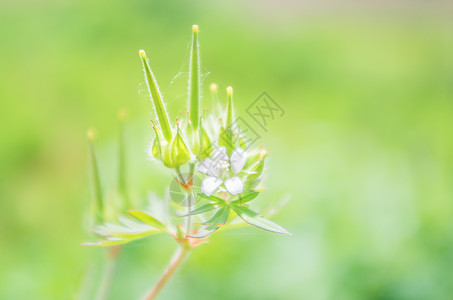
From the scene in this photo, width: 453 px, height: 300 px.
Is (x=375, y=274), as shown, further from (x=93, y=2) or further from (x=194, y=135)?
(x=93, y=2)

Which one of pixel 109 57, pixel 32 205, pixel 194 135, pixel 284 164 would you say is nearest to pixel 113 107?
pixel 109 57

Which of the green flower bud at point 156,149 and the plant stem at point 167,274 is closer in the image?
the green flower bud at point 156,149

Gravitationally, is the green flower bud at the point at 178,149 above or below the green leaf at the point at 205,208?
above

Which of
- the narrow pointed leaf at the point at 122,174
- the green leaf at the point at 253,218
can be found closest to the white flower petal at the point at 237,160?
Result: the green leaf at the point at 253,218

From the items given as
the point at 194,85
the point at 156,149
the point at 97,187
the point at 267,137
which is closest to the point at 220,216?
the point at 156,149

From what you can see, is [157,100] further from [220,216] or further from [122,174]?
[122,174]

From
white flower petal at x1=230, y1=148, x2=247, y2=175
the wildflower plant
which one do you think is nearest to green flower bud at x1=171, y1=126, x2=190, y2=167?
the wildflower plant

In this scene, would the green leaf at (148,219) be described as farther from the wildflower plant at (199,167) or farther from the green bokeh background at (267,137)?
the green bokeh background at (267,137)
